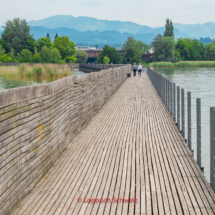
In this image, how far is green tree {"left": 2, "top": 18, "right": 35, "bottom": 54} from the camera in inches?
4198

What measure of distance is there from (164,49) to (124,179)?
131893mm

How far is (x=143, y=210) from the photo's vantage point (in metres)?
4.16

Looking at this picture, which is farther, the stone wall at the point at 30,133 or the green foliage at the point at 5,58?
the green foliage at the point at 5,58

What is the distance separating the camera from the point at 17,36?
107 metres

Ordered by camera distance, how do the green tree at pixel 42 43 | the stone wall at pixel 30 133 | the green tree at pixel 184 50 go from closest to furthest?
the stone wall at pixel 30 133 → the green tree at pixel 42 43 → the green tree at pixel 184 50

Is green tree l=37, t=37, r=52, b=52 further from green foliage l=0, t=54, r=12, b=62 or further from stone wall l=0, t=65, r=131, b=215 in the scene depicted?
stone wall l=0, t=65, r=131, b=215

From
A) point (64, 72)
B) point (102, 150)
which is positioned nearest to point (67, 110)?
point (102, 150)

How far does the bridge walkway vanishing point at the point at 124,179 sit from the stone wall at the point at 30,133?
0.19m

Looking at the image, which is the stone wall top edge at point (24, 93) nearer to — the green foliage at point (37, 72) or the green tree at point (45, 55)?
the green foliage at point (37, 72)

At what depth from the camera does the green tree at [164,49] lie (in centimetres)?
13288

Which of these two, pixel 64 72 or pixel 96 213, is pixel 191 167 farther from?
pixel 64 72

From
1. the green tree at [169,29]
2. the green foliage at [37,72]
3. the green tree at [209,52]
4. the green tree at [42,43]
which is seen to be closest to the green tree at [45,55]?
the green tree at [42,43]

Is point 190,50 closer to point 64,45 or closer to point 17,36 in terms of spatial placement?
point 64,45

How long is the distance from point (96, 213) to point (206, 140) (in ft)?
33.3
